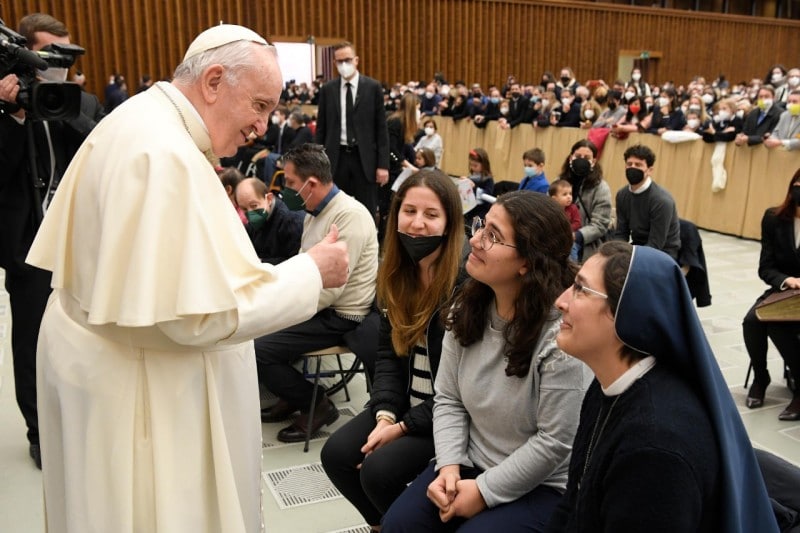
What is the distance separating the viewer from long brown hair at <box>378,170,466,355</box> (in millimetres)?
2629

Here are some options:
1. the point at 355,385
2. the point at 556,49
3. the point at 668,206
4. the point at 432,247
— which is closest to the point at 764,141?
the point at 668,206

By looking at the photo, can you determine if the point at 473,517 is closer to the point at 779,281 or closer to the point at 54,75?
the point at 54,75

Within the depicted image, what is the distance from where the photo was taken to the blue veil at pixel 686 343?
1.40 metres

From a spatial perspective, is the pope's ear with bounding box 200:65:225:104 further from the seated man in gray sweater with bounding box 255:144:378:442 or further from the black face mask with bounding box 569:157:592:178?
the black face mask with bounding box 569:157:592:178

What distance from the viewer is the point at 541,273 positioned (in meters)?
2.14

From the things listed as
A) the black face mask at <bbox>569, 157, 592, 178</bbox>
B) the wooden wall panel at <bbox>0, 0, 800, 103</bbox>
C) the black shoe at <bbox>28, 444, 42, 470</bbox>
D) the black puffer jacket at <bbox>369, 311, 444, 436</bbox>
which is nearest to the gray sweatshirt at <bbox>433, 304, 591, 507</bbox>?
the black puffer jacket at <bbox>369, 311, 444, 436</bbox>

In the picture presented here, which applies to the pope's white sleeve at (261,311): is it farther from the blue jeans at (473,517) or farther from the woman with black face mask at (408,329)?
the woman with black face mask at (408,329)

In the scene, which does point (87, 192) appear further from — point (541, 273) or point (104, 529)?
point (541, 273)

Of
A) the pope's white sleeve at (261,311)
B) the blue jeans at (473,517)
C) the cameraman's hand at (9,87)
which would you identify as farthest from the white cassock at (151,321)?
the cameraman's hand at (9,87)

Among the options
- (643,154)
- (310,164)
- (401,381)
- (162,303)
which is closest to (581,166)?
(643,154)

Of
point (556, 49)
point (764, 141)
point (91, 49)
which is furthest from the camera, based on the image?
point (556, 49)

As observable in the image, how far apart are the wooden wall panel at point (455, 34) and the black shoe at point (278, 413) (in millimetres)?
13255

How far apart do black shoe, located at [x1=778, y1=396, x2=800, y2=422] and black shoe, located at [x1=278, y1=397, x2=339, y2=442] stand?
8.24 feet

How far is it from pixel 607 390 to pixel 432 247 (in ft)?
3.85
